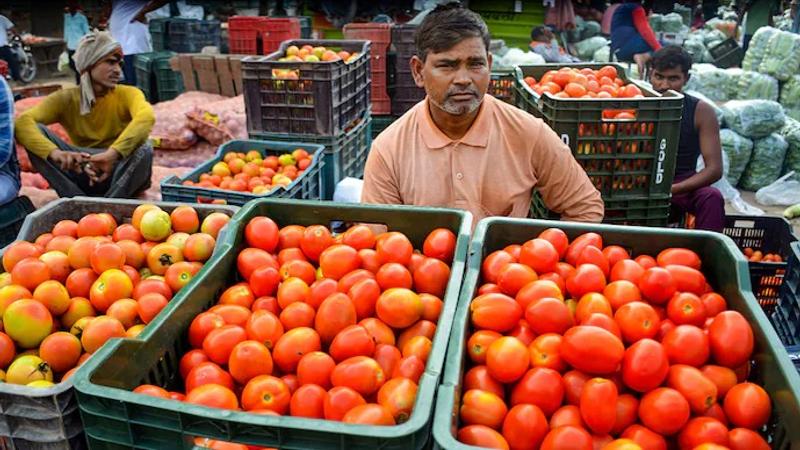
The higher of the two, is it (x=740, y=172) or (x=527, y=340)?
(x=527, y=340)

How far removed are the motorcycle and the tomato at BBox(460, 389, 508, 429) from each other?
48.2 ft

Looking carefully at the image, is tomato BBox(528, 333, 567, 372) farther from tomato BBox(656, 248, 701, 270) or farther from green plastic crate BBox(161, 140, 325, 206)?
green plastic crate BBox(161, 140, 325, 206)

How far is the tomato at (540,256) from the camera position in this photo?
1.95m

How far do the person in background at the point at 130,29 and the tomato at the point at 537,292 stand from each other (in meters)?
9.43

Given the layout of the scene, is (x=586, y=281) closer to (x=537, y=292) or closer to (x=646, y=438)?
(x=537, y=292)

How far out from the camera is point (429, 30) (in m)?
2.82

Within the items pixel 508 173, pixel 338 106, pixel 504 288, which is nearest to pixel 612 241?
pixel 504 288

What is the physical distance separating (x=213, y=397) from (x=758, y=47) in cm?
1115

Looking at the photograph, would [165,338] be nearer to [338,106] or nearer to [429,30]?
[429,30]

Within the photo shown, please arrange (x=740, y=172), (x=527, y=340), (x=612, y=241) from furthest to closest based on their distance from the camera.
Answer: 1. (x=740, y=172)
2. (x=612, y=241)
3. (x=527, y=340)

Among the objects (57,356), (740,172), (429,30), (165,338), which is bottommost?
(740,172)

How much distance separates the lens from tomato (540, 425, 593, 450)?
1.38m

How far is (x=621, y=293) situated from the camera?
70.4 inches

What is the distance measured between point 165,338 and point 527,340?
101cm
